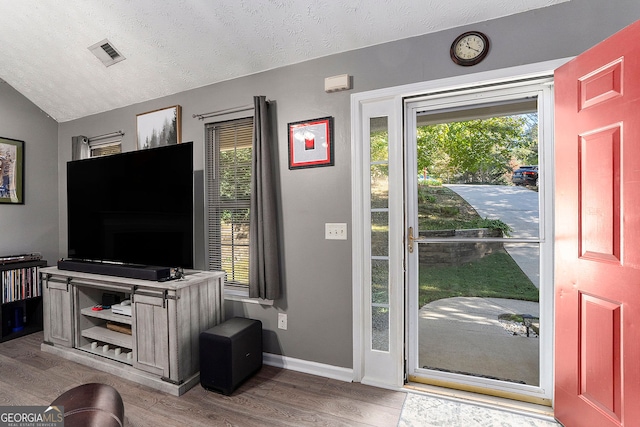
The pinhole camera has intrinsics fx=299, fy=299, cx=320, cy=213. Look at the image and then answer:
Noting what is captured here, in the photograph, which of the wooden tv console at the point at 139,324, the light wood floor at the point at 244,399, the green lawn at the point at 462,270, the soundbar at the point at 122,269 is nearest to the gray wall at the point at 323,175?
the light wood floor at the point at 244,399

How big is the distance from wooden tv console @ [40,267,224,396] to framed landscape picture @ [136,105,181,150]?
4.36 feet

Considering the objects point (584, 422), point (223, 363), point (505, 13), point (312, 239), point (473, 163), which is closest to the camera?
point (584, 422)

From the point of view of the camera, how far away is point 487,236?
2082mm

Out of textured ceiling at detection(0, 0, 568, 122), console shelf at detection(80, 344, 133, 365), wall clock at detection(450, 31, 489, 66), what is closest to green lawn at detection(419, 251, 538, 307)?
wall clock at detection(450, 31, 489, 66)

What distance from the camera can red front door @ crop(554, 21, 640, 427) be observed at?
1333mm

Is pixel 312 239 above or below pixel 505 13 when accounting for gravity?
below

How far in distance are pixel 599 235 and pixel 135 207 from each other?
3.15 meters

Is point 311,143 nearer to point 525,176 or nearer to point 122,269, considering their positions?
point 525,176

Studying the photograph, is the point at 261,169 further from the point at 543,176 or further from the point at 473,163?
the point at 543,176

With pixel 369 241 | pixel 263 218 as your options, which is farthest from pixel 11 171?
pixel 369 241

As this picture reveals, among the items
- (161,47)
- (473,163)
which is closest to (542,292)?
(473,163)

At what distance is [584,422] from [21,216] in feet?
17.1

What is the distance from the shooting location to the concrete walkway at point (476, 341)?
208 cm

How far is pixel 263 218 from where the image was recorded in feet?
7.61
